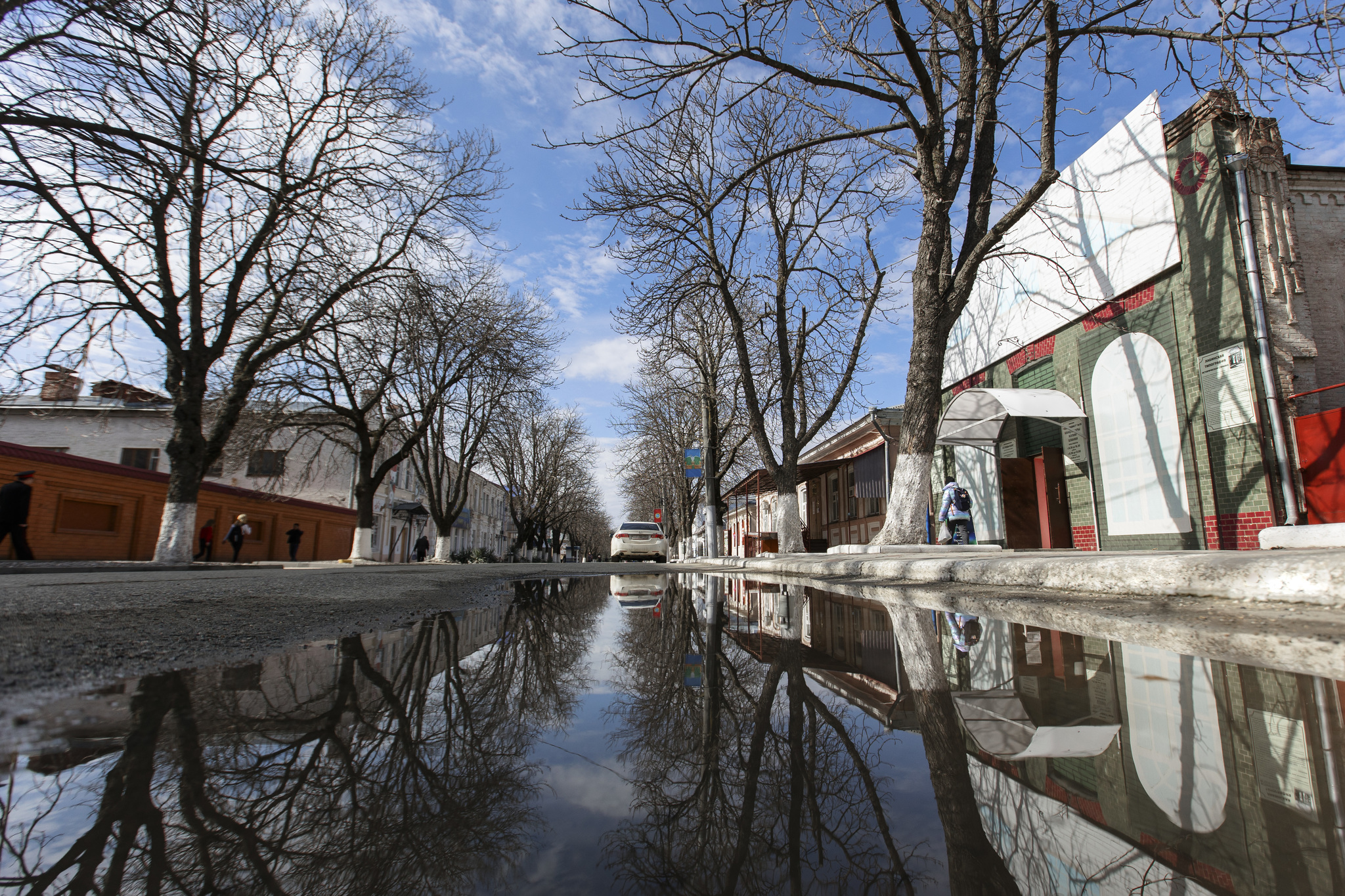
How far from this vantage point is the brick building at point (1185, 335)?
9312 mm

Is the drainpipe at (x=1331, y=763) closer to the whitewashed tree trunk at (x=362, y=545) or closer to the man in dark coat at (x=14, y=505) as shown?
the man in dark coat at (x=14, y=505)

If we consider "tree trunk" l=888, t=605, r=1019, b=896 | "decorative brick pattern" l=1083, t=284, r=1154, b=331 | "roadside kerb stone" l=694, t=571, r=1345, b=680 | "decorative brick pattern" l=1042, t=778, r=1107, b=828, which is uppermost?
"decorative brick pattern" l=1083, t=284, r=1154, b=331

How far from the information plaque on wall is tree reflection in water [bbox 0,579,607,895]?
1133 cm

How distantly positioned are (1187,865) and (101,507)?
24.0m

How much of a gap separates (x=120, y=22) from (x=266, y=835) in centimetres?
757

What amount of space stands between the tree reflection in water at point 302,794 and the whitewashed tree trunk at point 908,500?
770 cm

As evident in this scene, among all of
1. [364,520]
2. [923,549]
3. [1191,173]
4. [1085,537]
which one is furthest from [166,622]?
[364,520]

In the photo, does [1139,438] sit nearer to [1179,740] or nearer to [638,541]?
[1179,740]

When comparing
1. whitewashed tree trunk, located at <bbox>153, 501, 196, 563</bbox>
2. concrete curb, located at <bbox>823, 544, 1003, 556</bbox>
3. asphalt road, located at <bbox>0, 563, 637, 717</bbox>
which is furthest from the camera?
whitewashed tree trunk, located at <bbox>153, 501, 196, 563</bbox>

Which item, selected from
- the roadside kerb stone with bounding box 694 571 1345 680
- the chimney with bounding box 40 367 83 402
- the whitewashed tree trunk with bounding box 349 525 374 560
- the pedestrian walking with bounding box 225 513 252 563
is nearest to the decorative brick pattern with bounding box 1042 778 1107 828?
the roadside kerb stone with bounding box 694 571 1345 680

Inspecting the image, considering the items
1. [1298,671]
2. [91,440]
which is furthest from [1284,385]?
[91,440]

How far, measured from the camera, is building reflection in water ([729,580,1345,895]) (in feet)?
2.42

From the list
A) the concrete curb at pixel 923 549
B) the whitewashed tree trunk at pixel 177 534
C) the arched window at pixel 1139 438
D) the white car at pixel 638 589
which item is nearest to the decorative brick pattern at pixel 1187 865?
the white car at pixel 638 589

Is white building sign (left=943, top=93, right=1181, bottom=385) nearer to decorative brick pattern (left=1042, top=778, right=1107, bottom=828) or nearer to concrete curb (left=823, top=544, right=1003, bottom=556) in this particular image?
concrete curb (left=823, top=544, right=1003, bottom=556)
